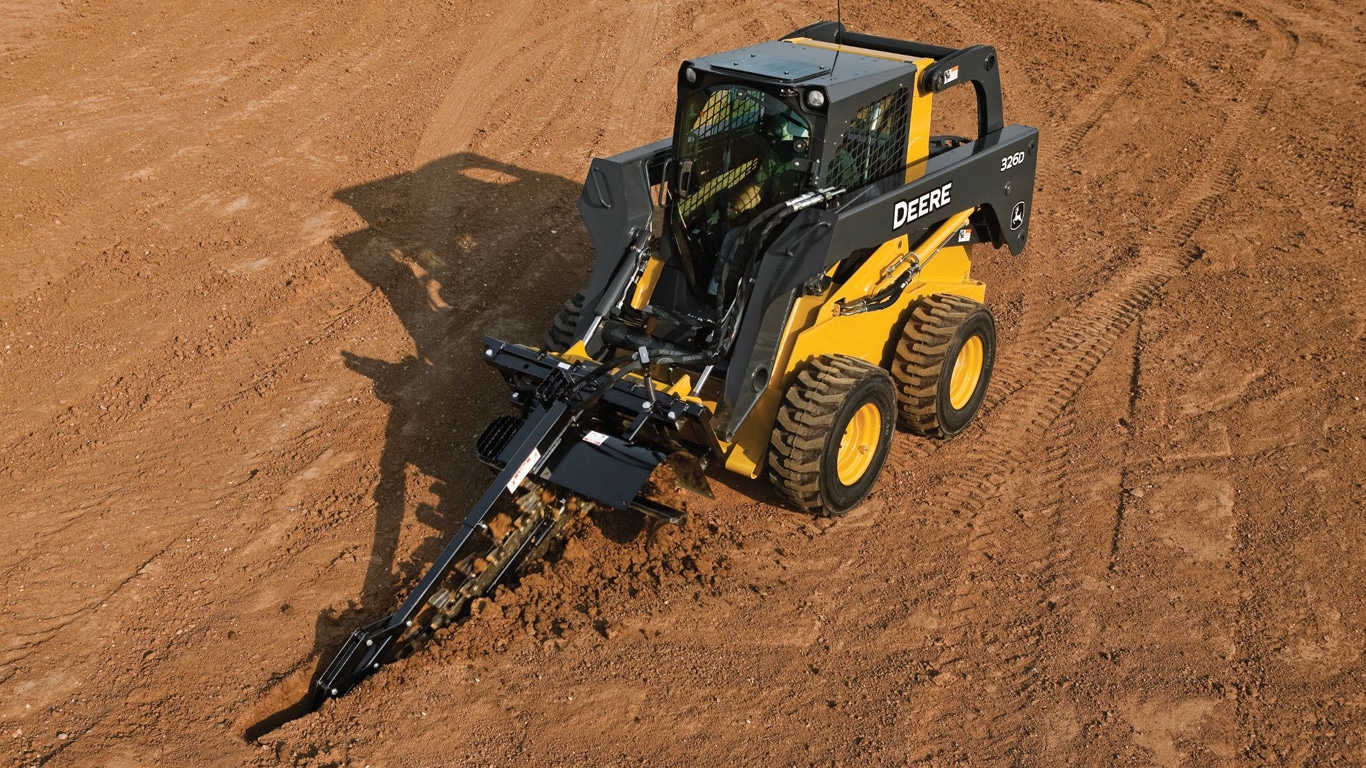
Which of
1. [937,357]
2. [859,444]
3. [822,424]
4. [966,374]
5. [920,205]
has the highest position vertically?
[920,205]

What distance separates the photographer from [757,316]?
6242mm

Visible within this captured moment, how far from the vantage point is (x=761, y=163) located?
684cm

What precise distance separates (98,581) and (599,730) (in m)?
3.02

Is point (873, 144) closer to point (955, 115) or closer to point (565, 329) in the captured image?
point (565, 329)

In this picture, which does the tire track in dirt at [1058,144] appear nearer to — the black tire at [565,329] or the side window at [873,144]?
the side window at [873,144]

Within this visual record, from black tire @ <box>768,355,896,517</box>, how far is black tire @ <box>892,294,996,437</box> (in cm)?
46

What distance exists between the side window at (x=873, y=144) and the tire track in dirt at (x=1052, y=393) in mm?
1871

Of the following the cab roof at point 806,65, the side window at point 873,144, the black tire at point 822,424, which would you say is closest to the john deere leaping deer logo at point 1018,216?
the side window at point 873,144

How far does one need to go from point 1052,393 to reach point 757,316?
2.73 meters

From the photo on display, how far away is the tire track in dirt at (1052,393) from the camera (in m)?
6.34

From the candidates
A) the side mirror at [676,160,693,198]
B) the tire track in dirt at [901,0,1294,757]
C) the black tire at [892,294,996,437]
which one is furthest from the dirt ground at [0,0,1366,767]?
the side mirror at [676,160,693,198]

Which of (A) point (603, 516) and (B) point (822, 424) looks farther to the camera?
(A) point (603, 516)

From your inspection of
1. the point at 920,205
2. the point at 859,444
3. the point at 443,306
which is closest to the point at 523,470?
the point at 859,444

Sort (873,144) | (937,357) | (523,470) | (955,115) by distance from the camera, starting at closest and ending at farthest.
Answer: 1. (523,470)
2. (873,144)
3. (937,357)
4. (955,115)
